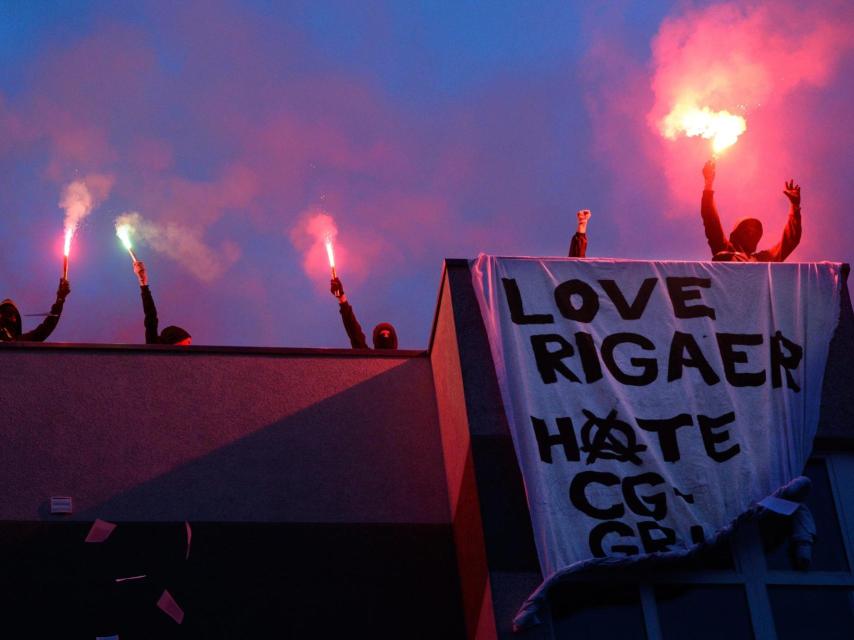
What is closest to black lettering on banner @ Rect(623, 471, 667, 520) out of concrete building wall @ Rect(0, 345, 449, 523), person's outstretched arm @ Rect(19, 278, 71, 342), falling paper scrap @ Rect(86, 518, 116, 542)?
concrete building wall @ Rect(0, 345, 449, 523)

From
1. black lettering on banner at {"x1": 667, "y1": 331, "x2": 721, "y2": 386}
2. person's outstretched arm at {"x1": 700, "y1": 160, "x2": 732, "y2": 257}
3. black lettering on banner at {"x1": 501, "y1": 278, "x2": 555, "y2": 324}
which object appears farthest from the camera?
person's outstretched arm at {"x1": 700, "y1": 160, "x2": 732, "y2": 257}

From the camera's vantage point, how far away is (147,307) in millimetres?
12758

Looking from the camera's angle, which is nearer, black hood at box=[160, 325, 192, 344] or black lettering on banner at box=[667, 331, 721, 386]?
black lettering on banner at box=[667, 331, 721, 386]

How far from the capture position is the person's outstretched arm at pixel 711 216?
11.8 meters

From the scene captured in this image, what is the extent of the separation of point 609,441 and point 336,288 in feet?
14.2

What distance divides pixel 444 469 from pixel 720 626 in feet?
8.19

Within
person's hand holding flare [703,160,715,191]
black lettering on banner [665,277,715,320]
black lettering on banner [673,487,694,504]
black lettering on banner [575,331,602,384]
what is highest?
person's hand holding flare [703,160,715,191]

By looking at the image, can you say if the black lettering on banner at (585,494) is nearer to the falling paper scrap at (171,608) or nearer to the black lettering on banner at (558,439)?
the black lettering on banner at (558,439)

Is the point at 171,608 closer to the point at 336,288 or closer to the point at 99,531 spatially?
the point at 99,531

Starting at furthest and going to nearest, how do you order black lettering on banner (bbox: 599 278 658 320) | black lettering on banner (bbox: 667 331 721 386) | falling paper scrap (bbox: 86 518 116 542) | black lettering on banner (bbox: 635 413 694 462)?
black lettering on banner (bbox: 599 278 658 320) < black lettering on banner (bbox: 667 331 721 386) < falling paper scrap (bbox: 86 518 116 542) < black lettering on banner (bbox: 635 413 694 462)

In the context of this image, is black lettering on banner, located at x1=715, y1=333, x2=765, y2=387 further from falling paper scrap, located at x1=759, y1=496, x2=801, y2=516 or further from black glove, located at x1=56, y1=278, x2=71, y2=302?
black glove, located at x1=56, y1=278, x2=71, y2=302

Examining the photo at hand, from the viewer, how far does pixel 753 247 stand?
11.9 metres

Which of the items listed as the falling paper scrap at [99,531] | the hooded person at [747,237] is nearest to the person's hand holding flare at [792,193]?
the hooded person at [747,237]

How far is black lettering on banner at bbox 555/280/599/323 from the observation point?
10.6m
